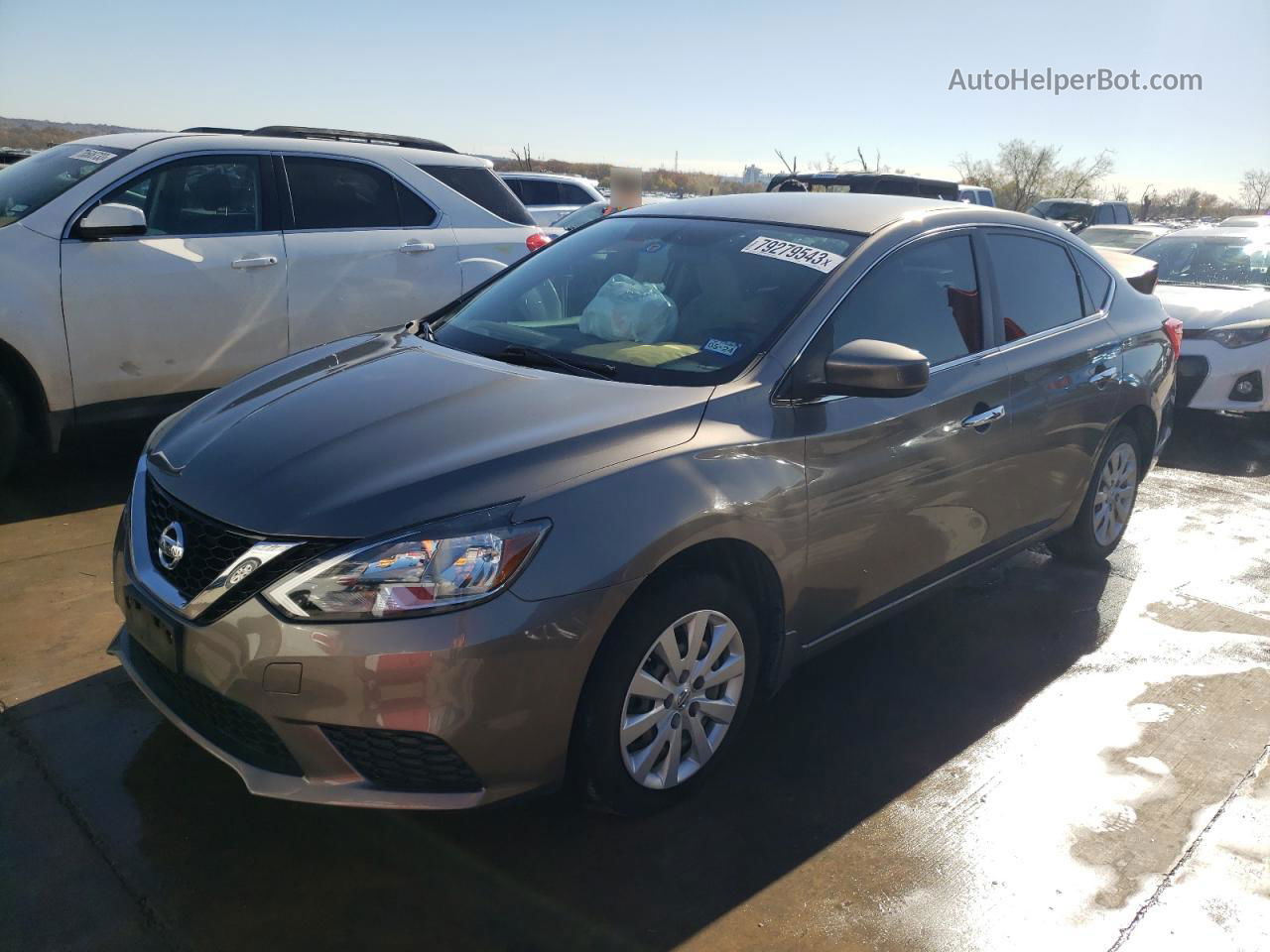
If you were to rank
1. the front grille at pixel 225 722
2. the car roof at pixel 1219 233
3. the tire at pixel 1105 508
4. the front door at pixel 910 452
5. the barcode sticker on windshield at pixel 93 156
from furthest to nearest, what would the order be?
1. the car roof at pixel 1219 233
2. the barcode sticker on windshield at pixel 93 156
3. the tire at pixel 1105 508
4. the front door at pixel 910 452
5. the front grille at pixel 225 722

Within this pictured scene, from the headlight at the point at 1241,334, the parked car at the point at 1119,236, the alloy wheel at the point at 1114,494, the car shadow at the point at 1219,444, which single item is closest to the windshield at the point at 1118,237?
the parked car at the point at 1119,236

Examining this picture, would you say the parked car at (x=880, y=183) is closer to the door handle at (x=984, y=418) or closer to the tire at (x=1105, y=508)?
the tire at (x=1105, y=508)

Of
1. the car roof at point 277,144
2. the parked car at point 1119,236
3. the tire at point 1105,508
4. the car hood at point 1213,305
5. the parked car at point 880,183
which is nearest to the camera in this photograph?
the tire at point 1105,508

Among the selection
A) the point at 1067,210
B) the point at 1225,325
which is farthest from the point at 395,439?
the point at 1067,210

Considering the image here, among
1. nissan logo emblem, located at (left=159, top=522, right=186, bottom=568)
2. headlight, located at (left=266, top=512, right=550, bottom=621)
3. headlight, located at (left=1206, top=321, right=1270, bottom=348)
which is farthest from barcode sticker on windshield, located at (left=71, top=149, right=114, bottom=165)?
headlight, located at (left=1206, top=321, right=1270, bottom=348)

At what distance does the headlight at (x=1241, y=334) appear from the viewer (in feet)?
25.1

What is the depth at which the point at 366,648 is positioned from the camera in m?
2.27

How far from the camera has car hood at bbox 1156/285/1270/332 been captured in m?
7.81

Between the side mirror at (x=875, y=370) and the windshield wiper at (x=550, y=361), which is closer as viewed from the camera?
the side mirror at (x=875, y=370)

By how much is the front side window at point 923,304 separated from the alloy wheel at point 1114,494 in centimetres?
139

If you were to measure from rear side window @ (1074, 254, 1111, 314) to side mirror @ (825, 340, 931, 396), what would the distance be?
189 cm

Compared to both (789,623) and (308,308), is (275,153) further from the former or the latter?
(789,623)

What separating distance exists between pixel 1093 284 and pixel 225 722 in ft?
13.1

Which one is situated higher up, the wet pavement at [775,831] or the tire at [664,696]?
the tire at [664,696]
